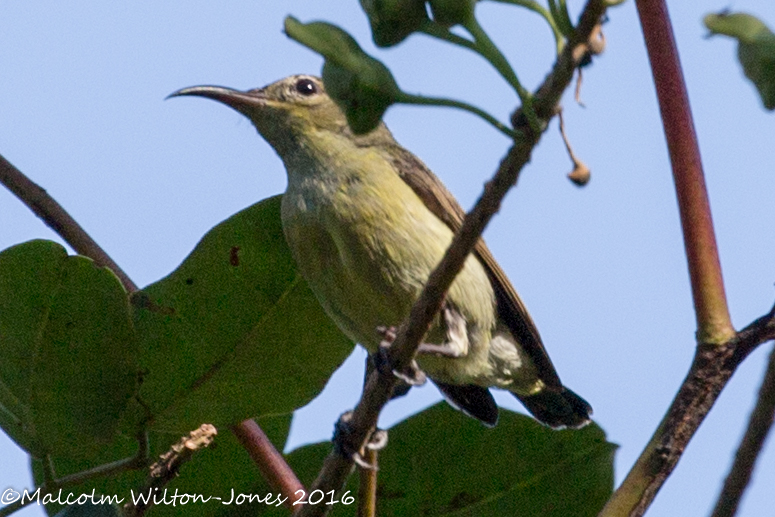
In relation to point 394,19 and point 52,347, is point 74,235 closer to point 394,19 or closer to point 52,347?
point 52,347

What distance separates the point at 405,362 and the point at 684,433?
59 centimetres

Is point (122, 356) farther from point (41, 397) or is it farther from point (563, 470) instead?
point (563, 470)

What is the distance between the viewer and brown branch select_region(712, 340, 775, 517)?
4.24 feet

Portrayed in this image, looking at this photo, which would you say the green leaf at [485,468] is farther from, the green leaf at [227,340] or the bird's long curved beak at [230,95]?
the bird's long curved beak at [230,95]

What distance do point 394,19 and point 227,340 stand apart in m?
1.67

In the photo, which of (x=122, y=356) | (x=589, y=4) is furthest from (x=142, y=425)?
(x=589, y=4)

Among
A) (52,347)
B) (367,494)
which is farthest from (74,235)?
(367,494)

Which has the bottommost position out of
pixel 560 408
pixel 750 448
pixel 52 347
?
pixel 560 408

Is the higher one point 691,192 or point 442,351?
point 691,192

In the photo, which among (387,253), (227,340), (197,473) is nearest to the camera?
(227,340)

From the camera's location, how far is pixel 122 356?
Result: 2.62m

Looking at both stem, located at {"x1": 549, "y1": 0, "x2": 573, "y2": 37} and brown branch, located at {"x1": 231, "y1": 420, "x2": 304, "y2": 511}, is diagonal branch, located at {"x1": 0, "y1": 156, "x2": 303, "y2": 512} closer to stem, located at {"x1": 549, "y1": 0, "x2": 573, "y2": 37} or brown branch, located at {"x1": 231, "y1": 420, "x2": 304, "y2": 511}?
brown branch, located at {"x1": 231, "y1": 420, "x2": 304, "y2": 511}

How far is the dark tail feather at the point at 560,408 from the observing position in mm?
4496

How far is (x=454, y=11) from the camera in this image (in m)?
1.44
